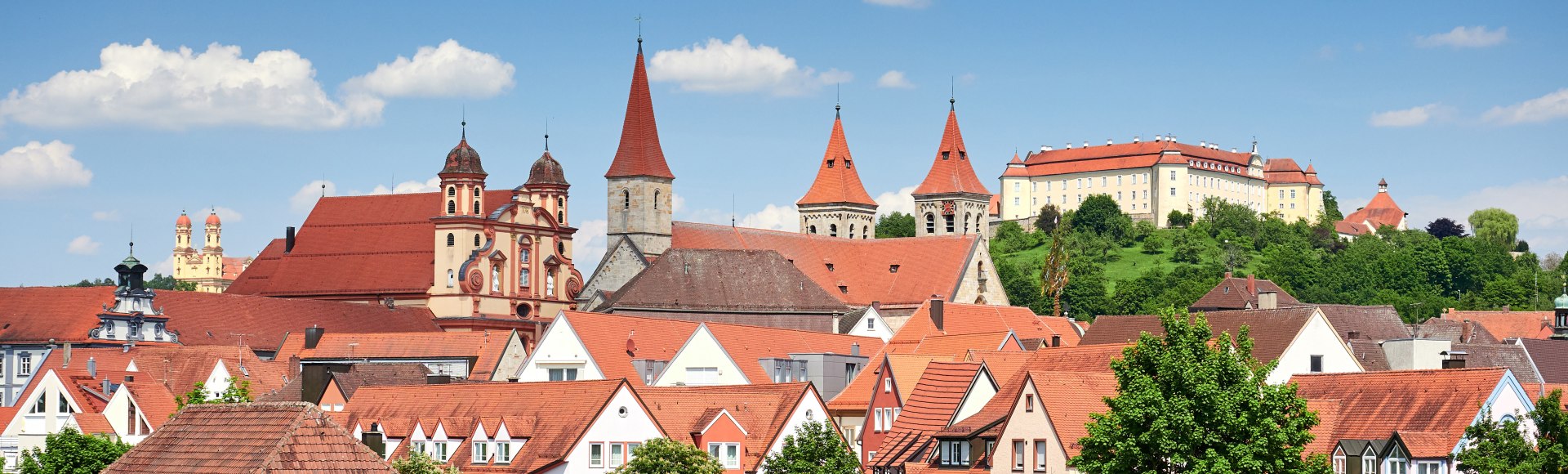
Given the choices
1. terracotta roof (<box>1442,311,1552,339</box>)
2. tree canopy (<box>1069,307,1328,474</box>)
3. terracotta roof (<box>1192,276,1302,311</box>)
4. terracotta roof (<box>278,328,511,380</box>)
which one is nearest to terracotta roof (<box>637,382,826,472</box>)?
tree canopy (<box>1069,307,1328,474</box>)

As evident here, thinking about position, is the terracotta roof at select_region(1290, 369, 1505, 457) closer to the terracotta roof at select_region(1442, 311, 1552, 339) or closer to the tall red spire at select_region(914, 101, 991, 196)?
the terracotta roof at select_region(1442, 311, 1552, 339)

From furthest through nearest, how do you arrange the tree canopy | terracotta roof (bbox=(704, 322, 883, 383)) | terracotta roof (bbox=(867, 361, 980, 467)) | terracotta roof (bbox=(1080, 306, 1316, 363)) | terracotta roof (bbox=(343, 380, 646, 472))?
1. terracotta roof (bbox=(704, 322, 883, 383))
2. terracotta roof (bbox=(1080, 306, 1316, 363))
3. terracotta roof (bbox=(343, 380, 646, 472))
4. terracotta roof (bbox=(867, 361, 980, 467))
5. the tree canopy

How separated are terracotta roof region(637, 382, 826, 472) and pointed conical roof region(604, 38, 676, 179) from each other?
56.2 meters

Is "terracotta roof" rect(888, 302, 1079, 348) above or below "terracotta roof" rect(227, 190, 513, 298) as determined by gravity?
below

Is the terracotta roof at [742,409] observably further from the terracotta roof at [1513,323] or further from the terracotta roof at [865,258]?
the terracotta roof at [1513,323]

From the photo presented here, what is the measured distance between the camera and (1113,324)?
246ft

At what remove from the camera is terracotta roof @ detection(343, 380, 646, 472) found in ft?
169

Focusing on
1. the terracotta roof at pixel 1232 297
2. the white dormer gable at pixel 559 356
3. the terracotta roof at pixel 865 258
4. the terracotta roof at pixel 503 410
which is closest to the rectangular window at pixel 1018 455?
the terracotta roof at pixel 503 410

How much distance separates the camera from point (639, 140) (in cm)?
11325

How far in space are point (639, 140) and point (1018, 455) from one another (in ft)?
226

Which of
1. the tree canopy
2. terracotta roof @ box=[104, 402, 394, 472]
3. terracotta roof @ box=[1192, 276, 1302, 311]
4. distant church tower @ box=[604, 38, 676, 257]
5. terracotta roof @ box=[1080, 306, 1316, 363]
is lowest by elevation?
terracotta roof @ box=[104, 402, 394, 472]

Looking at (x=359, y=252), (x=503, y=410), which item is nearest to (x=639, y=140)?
(x=359, y=252)

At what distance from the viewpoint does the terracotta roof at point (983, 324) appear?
80.6m

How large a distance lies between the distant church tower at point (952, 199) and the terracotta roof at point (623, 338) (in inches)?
2125
